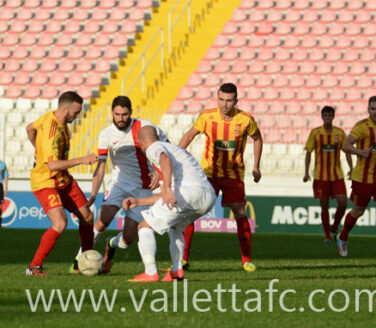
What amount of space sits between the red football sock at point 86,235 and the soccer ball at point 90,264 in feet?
1.61

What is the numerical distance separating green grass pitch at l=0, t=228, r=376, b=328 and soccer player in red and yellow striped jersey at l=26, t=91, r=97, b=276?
1.28ft

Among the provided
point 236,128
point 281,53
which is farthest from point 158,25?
point 236,128

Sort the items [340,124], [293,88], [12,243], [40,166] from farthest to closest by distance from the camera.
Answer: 1. [293,88]
2. [340,124]
3. [12,243]
4. [40,166]

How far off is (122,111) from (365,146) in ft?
13.4

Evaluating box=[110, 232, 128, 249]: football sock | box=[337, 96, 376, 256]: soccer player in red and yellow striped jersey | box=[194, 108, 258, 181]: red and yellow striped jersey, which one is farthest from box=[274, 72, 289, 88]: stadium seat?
box=[110, 232, 128, 249]: football sock

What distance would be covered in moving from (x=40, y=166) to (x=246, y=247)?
95.6 inches

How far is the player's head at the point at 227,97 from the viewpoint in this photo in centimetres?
921

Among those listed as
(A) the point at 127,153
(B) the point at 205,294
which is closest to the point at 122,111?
(A) the point at 127,153

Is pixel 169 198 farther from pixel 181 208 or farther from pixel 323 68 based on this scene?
pixel 323 68

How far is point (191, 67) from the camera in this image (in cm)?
2384

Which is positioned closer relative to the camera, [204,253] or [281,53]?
[204,253]

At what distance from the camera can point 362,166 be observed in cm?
1165

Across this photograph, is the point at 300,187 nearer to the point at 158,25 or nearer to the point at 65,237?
the point at 65,237

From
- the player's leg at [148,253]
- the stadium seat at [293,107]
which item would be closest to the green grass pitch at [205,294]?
the player's leg at [148,253]
